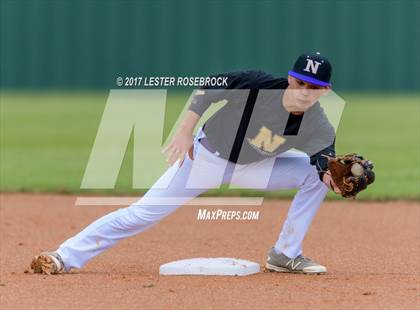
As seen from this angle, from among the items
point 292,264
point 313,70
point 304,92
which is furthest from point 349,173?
point 292,264

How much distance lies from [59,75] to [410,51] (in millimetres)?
10097

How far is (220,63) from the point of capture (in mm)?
25125

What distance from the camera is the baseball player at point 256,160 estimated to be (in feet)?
20.6

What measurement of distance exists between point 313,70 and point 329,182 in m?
0.78

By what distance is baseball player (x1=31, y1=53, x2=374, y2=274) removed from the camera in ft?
20.6

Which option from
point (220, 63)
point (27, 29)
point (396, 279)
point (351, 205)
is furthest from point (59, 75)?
point (396, 279)

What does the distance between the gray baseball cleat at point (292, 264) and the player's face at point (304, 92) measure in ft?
3.80

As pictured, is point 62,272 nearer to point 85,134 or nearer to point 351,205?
point 351,205

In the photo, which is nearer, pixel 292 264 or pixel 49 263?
pixel 49 263

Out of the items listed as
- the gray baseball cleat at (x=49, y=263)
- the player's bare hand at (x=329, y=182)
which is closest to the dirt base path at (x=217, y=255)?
the gray baseball cleat at (x=49, y=263)

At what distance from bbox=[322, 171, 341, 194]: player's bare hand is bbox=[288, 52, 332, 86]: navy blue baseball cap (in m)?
0.63

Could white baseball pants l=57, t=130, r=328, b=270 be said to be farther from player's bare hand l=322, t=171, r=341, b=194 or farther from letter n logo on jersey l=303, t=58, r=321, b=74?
letter n logo on jersey l=303, t=58, r=321, b=74

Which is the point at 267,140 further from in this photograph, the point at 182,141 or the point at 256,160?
the point at 182,141

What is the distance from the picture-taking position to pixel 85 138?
18.4 m
